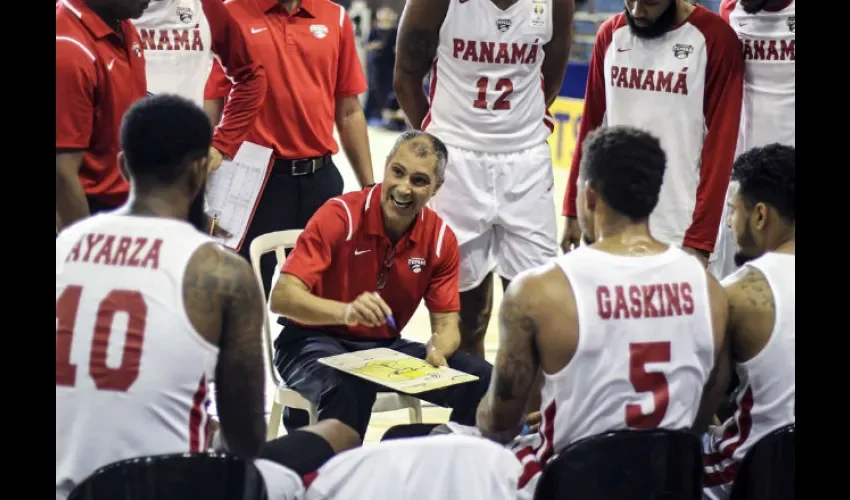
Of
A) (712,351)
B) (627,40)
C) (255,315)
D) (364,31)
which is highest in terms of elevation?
(627,40)

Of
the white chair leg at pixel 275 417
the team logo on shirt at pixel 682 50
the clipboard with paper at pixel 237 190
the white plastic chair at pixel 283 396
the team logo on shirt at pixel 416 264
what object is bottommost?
the white chair leg at pixel 275 417

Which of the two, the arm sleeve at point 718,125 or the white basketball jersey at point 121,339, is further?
the arm sleeve at point 718,125

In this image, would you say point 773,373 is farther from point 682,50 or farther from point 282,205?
point 282,205

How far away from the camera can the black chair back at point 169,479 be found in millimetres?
2078

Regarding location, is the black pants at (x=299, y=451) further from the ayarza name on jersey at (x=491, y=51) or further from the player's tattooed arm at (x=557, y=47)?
the player's tattooed arm at (x=557, y=47)

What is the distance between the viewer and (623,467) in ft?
7.55

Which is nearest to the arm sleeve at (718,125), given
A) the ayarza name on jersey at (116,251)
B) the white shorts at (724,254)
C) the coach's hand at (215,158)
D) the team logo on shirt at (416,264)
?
the white shorts at (724,254)

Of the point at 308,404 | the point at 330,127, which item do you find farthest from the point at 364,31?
the point at 308,404

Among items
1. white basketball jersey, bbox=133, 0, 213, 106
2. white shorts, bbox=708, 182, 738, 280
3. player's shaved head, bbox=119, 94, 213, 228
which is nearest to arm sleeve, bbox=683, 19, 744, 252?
white shorts, bbox=708, 182, 738, 280

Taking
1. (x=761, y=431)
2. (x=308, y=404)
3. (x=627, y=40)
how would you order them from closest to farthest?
(x=761, y=431) → (x=308, y=404) → (x=627, y=40)

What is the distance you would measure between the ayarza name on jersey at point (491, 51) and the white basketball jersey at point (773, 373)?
1.58 m
